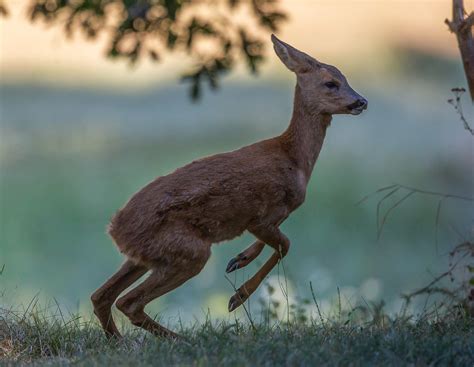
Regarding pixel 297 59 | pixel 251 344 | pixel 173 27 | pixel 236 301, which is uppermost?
pixel 173 27

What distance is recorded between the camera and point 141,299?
731 cm

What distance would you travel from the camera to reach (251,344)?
6.27 m

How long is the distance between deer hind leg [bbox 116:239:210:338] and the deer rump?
122 millimetres

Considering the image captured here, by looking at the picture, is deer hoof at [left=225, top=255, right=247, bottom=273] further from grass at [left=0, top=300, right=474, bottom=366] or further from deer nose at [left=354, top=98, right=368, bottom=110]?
deer nose at [left=354, top=98, right=368, bottom=110]

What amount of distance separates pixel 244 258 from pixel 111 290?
847 mm

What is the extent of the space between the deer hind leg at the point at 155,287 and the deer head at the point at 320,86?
4.29ft

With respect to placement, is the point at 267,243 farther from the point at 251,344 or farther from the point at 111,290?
the point at 251,344

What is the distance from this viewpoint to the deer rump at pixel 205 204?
723 centimetres

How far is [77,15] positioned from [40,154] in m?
Answer: 9.38

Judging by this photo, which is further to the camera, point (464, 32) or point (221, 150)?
point (221, 150)

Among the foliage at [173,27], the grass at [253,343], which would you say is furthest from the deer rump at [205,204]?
the foliage at [173,27]

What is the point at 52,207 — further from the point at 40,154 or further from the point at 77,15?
the point at 77,15

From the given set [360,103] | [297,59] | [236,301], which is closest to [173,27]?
[297,59]

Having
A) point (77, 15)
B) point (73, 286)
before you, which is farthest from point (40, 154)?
point (77, 15)
